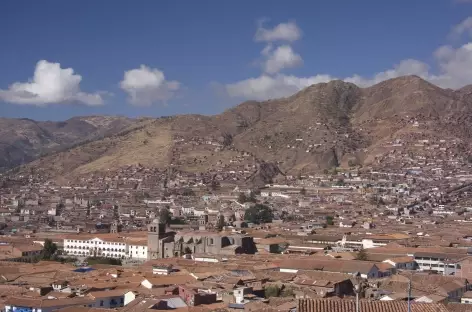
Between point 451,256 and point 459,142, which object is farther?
point 459,142

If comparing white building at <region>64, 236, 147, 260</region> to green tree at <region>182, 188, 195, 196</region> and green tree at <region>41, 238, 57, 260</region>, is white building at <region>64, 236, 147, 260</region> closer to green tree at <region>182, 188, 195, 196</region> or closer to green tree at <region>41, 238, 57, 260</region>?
green tree at <region>41, 238, 57, 260</region>

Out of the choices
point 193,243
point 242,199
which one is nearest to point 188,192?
point 242,199

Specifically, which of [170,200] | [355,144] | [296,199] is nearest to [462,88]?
[355,144]

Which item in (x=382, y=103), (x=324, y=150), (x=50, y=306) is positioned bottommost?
(x=50, y=306)

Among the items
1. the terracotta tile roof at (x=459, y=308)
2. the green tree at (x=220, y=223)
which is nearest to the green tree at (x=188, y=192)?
the green tree at (x=220, y=223)

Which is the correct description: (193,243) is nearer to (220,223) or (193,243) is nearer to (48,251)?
(48,251)

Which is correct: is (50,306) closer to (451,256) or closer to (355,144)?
(451,256)

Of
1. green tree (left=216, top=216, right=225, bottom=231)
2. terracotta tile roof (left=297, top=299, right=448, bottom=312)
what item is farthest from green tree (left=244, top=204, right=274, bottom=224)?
terracotta tile roof (left=297, top=299, right=448, bottom=312)
